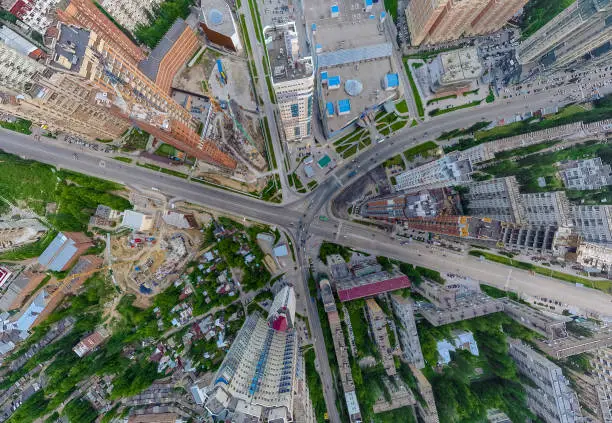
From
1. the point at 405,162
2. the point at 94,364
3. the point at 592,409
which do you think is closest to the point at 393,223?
the point at 405,162

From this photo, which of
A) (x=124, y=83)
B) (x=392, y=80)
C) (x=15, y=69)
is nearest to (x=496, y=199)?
(x=392, y=80)

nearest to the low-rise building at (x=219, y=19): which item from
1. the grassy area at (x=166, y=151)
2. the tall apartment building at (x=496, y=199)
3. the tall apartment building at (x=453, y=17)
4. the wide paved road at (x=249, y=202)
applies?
the grassy area at (x=166, y=151)

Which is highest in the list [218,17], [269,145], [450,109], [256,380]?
[218,17]

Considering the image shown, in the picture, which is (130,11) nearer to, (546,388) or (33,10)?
(33,10)

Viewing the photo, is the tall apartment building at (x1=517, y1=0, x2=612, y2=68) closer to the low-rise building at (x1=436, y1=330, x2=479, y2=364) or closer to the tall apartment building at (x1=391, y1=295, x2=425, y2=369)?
the tall apartment building at (x1=391, y1=295, x2=425, y2=369)

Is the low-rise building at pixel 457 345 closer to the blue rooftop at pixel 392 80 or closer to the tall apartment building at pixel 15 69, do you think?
the blue rooftop at pixel 392 80

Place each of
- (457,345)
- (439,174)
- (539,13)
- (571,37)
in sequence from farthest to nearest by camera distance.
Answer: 1. (539,13)
2. (457,345)
3. (571,37)
4. (439,174)
